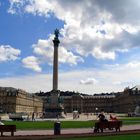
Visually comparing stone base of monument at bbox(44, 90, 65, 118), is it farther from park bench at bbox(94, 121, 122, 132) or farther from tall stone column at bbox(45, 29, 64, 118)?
park bench at bbox(94, 121, 122, 132)

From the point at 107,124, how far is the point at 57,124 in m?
4.91

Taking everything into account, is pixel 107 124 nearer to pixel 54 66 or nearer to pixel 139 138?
pixel 139 138

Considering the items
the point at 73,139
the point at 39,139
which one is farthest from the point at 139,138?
the point at 39,139

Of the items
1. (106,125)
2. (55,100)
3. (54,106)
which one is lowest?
(106,125)

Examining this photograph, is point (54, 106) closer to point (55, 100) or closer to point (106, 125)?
point (55, 100)

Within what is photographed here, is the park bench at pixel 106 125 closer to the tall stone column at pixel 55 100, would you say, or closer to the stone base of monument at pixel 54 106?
the tall stone column at pixel 55 100

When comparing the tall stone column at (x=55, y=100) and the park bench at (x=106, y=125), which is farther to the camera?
the tall stone column at (x=55, y=100)

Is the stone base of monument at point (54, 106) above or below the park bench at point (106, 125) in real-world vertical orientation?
above

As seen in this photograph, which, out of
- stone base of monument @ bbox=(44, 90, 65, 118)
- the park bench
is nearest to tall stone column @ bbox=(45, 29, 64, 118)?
stone base of monument @ bbox=(44, 90, 65, 118)

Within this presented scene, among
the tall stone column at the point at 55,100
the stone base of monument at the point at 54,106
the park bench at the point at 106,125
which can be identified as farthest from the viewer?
the stone base of monument at the point at 54,106

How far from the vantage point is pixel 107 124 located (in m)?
36.0

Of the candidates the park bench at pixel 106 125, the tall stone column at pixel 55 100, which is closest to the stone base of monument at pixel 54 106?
the tall stone column at pixel 55 100

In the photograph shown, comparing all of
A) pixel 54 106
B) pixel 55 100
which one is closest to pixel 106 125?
pixel 54 106

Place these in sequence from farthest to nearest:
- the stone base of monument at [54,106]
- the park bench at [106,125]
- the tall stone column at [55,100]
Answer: the stone base of monument at [54,106] → the tall stone column at [55,100] → the park bench at [106,125]
